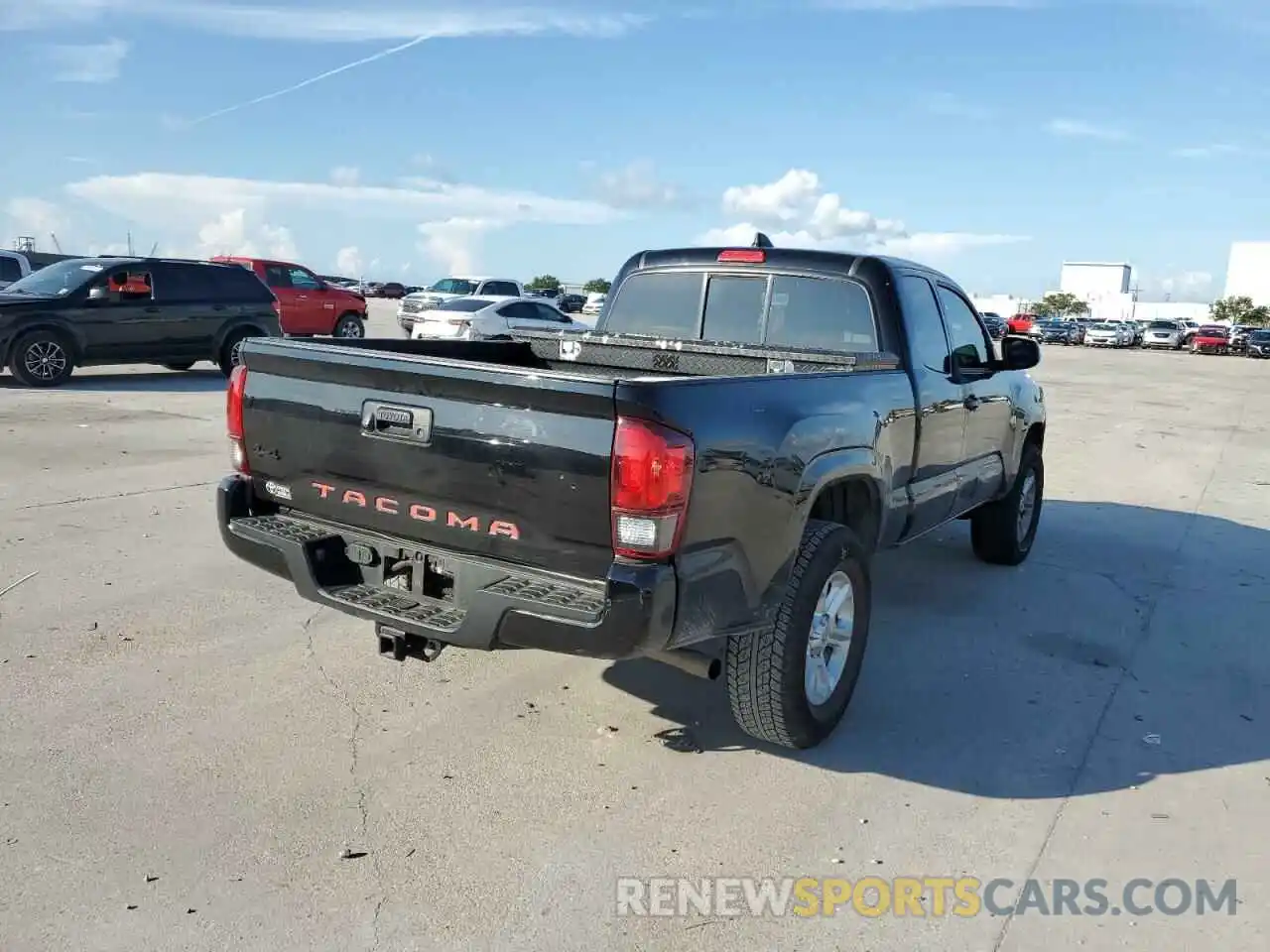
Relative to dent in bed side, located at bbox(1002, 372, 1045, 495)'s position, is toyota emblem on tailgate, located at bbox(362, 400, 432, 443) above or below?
above

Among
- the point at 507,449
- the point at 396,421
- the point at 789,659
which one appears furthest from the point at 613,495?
the point at 789,659

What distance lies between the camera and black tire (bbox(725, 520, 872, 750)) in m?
3.76

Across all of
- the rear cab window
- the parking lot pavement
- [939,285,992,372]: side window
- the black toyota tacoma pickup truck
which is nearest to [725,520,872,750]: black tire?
the black toyota tacoma pickup truck

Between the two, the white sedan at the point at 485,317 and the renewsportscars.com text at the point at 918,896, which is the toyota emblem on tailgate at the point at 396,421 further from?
the white sedan at the point at 485,317

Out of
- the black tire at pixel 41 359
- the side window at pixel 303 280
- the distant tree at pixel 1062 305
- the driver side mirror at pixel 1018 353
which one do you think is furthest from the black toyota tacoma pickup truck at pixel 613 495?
the distant tree at pixel 1062 305

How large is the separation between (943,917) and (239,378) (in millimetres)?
3135

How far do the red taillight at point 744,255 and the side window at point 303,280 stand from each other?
17.8m

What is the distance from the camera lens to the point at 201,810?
3418 mm

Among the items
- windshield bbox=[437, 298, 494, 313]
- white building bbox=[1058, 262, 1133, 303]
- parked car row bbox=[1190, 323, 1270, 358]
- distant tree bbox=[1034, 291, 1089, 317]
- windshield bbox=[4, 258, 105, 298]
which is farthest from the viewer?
white building bbox=[1058, 262, 1133, 303]

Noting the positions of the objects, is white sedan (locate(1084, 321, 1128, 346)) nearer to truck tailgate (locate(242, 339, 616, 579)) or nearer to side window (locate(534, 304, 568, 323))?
side window (locate(534, 304, 568, 323))

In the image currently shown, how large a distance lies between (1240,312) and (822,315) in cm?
10045

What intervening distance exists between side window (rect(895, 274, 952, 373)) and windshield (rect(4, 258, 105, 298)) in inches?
475

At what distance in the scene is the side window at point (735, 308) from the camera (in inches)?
217

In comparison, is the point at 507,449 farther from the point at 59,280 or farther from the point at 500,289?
the point at 500,289
